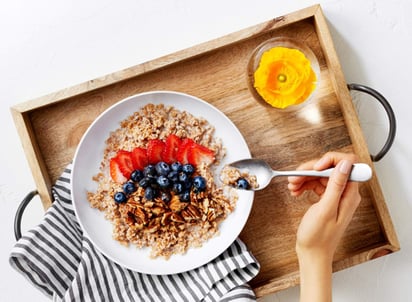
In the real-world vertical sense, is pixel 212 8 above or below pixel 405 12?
above

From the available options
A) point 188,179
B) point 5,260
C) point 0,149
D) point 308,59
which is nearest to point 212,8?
point 308,59

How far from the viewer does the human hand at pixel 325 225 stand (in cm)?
84

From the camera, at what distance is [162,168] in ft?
3.21

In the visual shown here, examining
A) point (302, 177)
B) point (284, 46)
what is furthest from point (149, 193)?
point (284, 46)

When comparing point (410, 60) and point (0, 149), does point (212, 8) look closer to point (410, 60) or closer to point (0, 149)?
point (410, 60)

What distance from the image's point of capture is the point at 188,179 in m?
0.99

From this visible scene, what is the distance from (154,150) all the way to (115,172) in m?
0.09

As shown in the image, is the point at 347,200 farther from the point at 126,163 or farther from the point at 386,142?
the point at 126,163

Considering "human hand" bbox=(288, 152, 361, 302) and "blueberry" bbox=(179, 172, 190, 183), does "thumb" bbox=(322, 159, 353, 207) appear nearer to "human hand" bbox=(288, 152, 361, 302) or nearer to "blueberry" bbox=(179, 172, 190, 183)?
"human hand" bbox=(288, 152, 361, 302)

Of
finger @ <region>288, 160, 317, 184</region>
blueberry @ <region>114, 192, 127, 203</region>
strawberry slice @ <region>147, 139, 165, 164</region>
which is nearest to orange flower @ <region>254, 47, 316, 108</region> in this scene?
finger @ <region>288, 160, 317, 184</region>

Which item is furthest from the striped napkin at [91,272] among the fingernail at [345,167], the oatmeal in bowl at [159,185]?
the fingernail at [345,167]

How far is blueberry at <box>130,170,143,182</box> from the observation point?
0.98 m

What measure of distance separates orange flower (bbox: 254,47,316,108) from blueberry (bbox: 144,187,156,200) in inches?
11.2

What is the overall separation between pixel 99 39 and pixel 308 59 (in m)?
0.45
